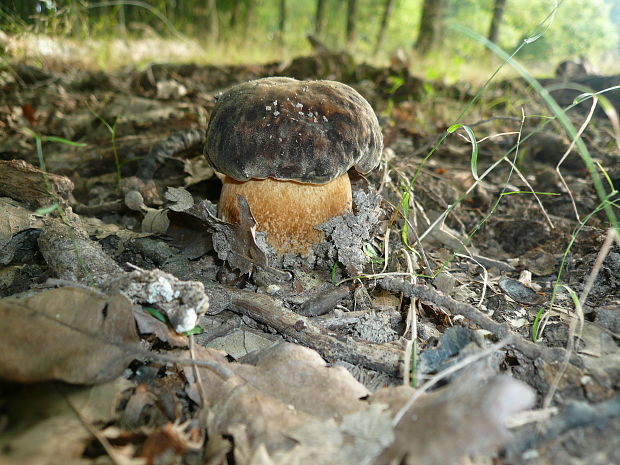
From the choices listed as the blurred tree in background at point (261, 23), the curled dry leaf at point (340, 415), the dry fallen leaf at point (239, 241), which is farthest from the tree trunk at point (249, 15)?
the curled dry leaf at point (340, 415)

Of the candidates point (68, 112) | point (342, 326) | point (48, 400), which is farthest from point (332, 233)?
point (68, 112)

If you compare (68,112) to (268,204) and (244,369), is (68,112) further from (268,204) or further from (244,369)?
(244,369)

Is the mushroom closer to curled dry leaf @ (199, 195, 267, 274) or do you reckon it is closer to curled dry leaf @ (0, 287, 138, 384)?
curled dry leaf @ (199, 195, 267, 274)

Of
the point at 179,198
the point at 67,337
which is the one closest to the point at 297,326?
the point at 67,337

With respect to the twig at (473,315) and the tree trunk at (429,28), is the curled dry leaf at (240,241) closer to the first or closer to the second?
the twig at (473,315)

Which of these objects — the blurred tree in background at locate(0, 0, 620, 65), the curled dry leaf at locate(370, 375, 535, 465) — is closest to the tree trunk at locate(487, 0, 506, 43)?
the blurred tree in background at locate(0, 0, 620, 65)

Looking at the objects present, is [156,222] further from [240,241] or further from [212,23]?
[212,23]
